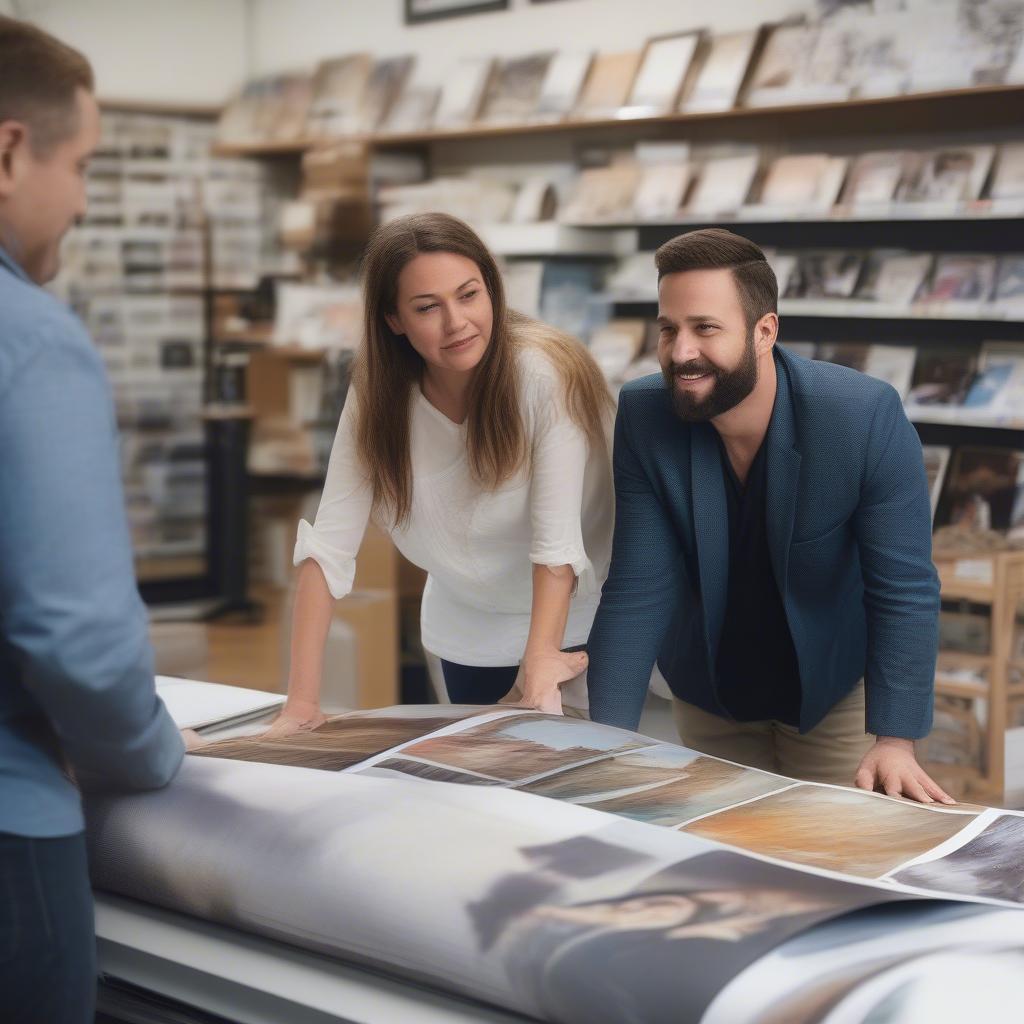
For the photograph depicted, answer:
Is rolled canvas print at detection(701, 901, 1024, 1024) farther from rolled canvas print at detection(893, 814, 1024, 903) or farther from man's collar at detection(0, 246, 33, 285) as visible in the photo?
man's collar at detection(0, 246, 33, 285)

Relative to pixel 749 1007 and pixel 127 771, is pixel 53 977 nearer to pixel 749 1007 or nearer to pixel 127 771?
pixel 127 771

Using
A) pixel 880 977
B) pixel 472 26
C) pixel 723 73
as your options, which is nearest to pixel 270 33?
pixel 472 26

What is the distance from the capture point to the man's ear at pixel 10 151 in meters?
0.95

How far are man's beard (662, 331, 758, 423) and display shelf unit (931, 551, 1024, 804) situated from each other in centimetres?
200

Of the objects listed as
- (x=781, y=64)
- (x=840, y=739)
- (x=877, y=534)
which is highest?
(x=781, y=64)

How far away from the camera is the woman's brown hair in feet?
5.96

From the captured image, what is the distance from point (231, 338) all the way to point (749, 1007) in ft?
18.8

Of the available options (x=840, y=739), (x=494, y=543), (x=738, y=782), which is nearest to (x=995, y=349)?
(x=840, y=739)

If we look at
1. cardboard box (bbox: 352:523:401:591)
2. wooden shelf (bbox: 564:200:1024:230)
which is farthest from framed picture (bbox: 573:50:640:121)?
cardboard box (bbox: 352:523:401:591)

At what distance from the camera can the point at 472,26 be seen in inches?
216

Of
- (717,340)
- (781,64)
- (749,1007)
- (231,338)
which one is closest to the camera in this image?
(749,1007)

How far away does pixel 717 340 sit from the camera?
1740 mm

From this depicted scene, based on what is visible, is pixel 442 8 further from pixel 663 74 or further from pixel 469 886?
pixel 469 886

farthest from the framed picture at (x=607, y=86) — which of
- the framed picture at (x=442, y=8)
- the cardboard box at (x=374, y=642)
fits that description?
the cardboard box at (x=374, y=642)
